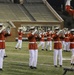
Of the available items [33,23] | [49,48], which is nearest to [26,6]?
[33,23]

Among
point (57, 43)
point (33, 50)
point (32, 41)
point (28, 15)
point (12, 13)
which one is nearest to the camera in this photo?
point (33, 50)

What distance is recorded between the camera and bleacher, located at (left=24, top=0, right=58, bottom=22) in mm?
60219

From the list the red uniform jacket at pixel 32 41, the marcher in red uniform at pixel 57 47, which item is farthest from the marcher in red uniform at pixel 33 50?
the marcher in red uniform at pixel 57 47

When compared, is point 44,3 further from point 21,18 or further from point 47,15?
point 21,18

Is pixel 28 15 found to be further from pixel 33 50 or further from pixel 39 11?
pixel 33 50

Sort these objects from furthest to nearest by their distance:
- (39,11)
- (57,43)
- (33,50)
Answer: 1. (39,11)
2. (57,43)
3. (33,50)

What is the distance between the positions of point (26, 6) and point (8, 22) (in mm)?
10346

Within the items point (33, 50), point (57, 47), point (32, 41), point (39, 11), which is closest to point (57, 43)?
point (57, 47)

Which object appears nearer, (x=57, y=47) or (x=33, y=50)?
(x=33, y=50)

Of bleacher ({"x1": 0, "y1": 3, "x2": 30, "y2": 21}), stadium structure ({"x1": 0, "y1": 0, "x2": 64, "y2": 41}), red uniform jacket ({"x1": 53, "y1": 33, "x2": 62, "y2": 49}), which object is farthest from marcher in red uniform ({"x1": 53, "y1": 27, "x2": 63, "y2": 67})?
bleacher ({"x1": 0, "y1": 3, "x2": 30, "y2": 21})

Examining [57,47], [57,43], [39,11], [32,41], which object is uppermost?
[32,41]

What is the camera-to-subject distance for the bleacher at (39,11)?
6022cm

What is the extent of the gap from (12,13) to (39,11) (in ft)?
17.8

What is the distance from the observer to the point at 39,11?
63.1 m
